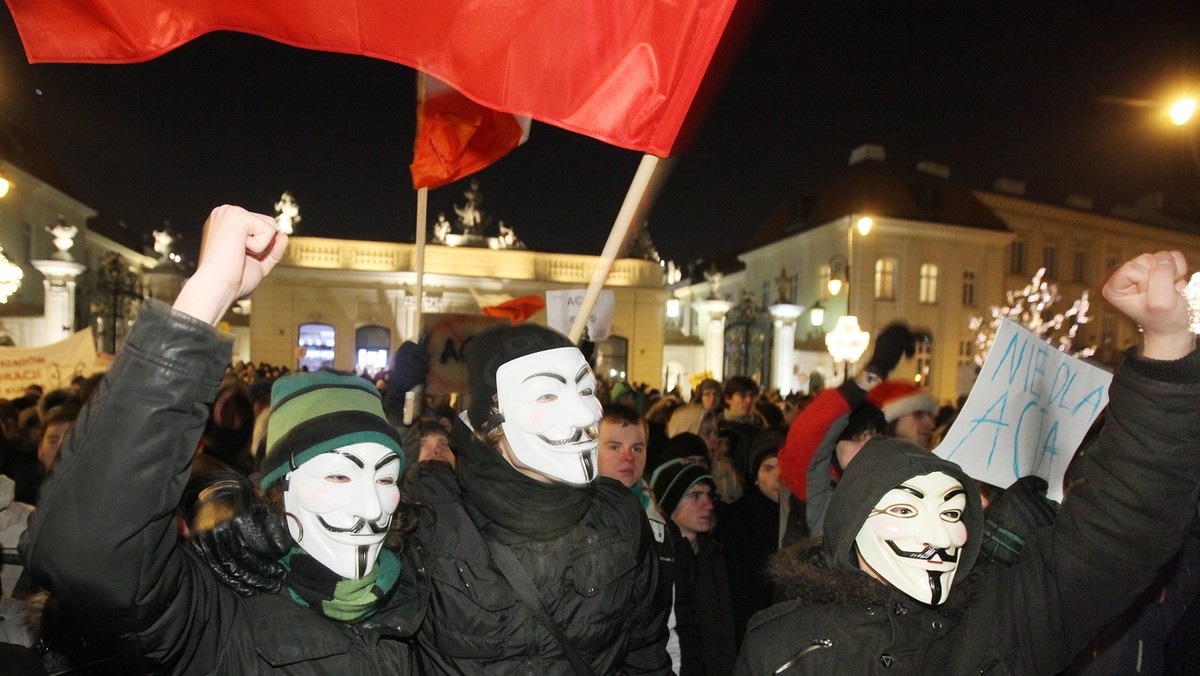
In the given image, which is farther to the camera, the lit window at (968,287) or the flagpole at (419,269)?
the lit window at (968,287)

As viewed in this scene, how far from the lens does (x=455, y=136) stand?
4.00 m

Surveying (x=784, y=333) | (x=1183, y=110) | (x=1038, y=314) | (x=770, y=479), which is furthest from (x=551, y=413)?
(x=1038, y=314)

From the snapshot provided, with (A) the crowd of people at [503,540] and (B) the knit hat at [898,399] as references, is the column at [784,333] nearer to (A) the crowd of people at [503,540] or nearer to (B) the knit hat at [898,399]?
(B) the knit hat at [898,399]

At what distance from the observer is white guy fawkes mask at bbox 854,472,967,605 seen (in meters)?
2.03

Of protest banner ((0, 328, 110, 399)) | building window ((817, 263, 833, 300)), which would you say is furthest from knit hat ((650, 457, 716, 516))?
building window ((817, 263, 833, 300))

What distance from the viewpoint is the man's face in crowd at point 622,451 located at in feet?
11.8

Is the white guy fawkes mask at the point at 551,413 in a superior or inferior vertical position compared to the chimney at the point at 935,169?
inferior

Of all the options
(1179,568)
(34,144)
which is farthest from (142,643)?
(34,144)

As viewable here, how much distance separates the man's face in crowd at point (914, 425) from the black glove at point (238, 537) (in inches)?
121

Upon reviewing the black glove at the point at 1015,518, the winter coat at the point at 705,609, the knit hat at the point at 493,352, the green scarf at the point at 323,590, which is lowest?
the winter coat at the point at 705,609

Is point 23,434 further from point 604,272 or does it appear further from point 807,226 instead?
point 807,226

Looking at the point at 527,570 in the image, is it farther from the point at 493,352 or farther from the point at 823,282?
the point at 823,282

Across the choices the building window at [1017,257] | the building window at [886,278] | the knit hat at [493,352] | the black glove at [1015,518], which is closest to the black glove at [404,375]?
the knit hat at [493,352]

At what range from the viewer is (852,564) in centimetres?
214
